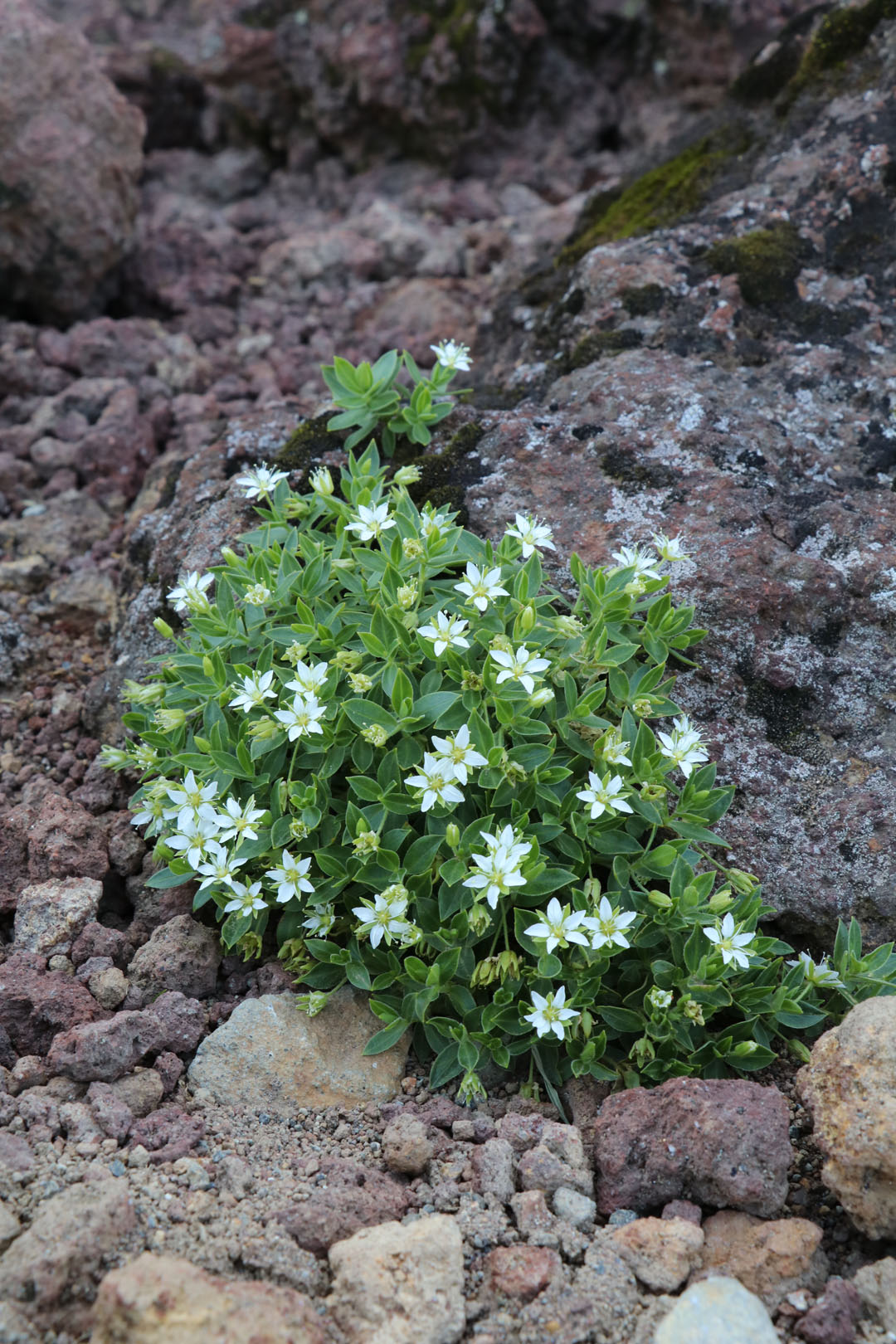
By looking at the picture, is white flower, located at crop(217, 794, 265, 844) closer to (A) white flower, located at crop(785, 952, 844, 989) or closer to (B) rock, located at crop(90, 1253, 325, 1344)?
(B) rock, located at crop(90, 1253, 325, 1344)

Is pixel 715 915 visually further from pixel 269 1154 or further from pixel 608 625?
pixel 269 1154

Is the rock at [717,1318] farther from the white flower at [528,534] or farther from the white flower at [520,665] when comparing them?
the white flower at [528,534]

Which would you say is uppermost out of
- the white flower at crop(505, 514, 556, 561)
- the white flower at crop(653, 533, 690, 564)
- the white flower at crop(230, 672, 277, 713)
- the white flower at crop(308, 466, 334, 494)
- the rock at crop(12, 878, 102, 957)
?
the white flower at crop(653, 533, 690, 564)

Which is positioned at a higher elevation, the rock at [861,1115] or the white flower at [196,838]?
the rock at [861,1115]

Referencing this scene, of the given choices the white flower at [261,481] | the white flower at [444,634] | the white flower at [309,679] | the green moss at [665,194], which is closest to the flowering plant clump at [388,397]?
the white flower at [261,481]

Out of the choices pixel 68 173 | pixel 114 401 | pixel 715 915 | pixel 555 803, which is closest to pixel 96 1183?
pixel 555 803

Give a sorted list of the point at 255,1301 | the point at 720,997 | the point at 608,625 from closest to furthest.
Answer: the point at 255,1301
the point at 720,997
the point at 608,625

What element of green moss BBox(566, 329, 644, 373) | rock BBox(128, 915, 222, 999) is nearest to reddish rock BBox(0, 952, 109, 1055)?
rock BBox(128, 915, 222, 999)
